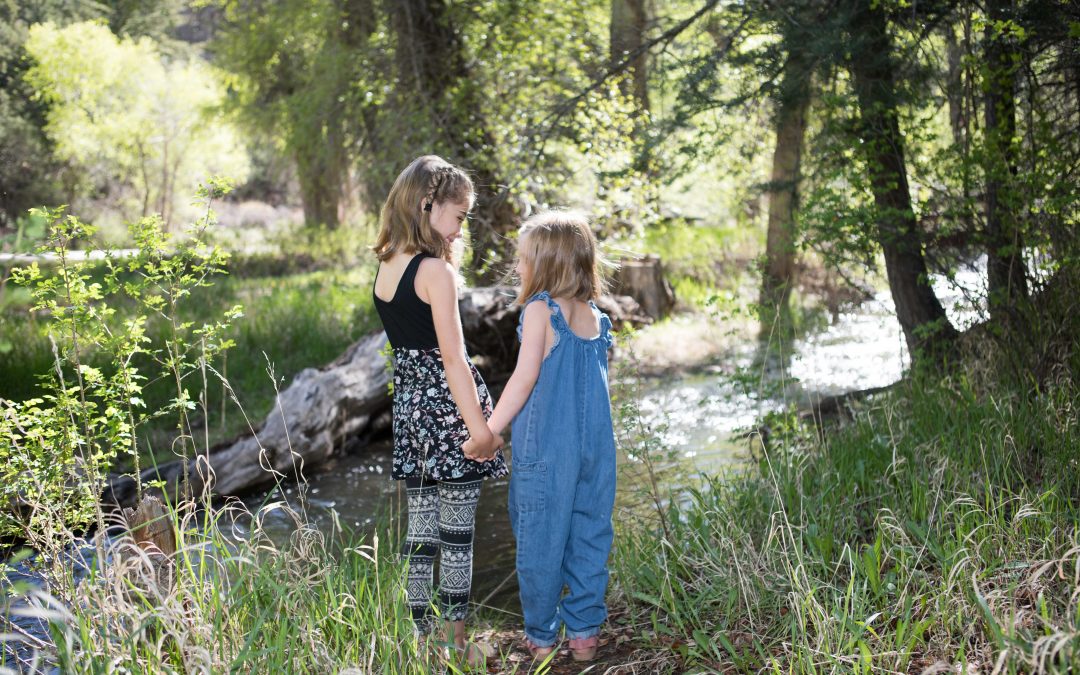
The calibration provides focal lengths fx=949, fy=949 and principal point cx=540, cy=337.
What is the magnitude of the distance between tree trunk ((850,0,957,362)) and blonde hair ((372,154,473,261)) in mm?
3194

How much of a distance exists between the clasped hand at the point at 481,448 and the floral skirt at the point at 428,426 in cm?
7

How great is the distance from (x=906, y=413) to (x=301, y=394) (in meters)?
4.24

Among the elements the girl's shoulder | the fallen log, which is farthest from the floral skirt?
the fallen log

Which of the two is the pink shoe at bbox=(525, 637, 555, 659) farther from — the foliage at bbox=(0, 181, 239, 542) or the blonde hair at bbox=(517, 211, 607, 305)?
the foliage at bbox=(0, 181, 239, 542)

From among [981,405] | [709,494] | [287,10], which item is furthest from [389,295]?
[287,10]

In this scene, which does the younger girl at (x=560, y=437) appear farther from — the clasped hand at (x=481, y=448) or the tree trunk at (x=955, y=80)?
the tree trunk at (x=955, y=80)

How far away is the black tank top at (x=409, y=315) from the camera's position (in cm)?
324

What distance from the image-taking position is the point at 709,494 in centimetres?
441

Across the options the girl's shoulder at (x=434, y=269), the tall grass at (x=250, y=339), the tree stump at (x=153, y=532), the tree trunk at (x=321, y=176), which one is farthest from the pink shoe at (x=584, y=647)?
the tree trunk at (x=321, y=176)

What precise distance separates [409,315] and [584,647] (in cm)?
132

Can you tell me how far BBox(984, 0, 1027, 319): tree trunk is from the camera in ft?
16.6

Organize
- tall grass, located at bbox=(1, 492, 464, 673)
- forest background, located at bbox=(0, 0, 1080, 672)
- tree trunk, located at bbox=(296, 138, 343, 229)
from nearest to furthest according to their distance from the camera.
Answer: tall grass, located at bbox=(1, 492, 464, 673), forest background, located at bbox=(0, 0, 1080, 672), tree trunk, located at bbox=(296, 138, 343, 229)

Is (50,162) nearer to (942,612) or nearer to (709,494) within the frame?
(709,494)

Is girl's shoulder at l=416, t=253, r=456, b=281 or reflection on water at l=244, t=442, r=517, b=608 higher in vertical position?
girl's shoulder at l=416, t=253, r=456, b=281
